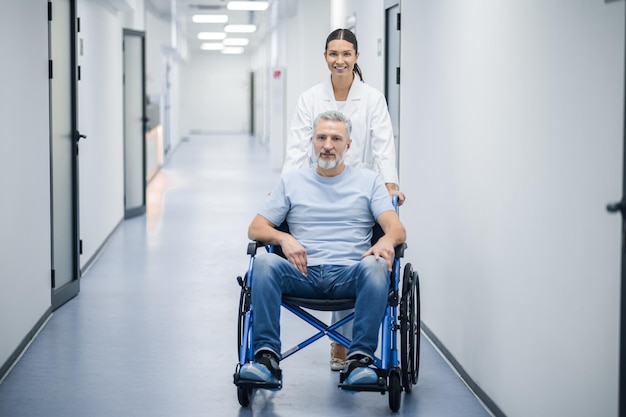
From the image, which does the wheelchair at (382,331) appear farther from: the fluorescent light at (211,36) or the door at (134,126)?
the fluorescent light at (211,36)

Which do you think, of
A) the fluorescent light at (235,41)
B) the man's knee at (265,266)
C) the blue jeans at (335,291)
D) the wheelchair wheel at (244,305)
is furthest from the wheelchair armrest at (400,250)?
the fluorescent light at (235,41)

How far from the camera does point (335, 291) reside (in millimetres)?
3543

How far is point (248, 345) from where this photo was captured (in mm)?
3453

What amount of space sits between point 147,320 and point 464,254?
1.95m

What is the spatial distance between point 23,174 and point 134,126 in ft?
18.3

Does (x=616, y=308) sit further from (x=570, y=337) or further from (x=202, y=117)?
(x=202, y=117)

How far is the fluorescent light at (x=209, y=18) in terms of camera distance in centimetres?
1612

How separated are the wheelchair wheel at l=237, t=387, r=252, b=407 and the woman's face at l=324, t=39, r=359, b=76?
4.56 feet

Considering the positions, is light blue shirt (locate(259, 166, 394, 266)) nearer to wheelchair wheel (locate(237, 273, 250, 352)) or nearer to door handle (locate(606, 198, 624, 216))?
wheelchair wheel (locate(237, 273, 250, 352))

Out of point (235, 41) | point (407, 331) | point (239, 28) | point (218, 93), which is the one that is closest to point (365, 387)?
point (407, 331)

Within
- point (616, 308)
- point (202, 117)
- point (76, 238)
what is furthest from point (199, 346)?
point (202, 117)

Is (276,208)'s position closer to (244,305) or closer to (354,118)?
(244,305)

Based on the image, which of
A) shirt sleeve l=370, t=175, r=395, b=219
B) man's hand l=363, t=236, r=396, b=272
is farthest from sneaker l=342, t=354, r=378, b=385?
shirt sleeve l=370, t=175, r=395, b=219

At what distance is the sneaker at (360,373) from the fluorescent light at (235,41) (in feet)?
67.0
